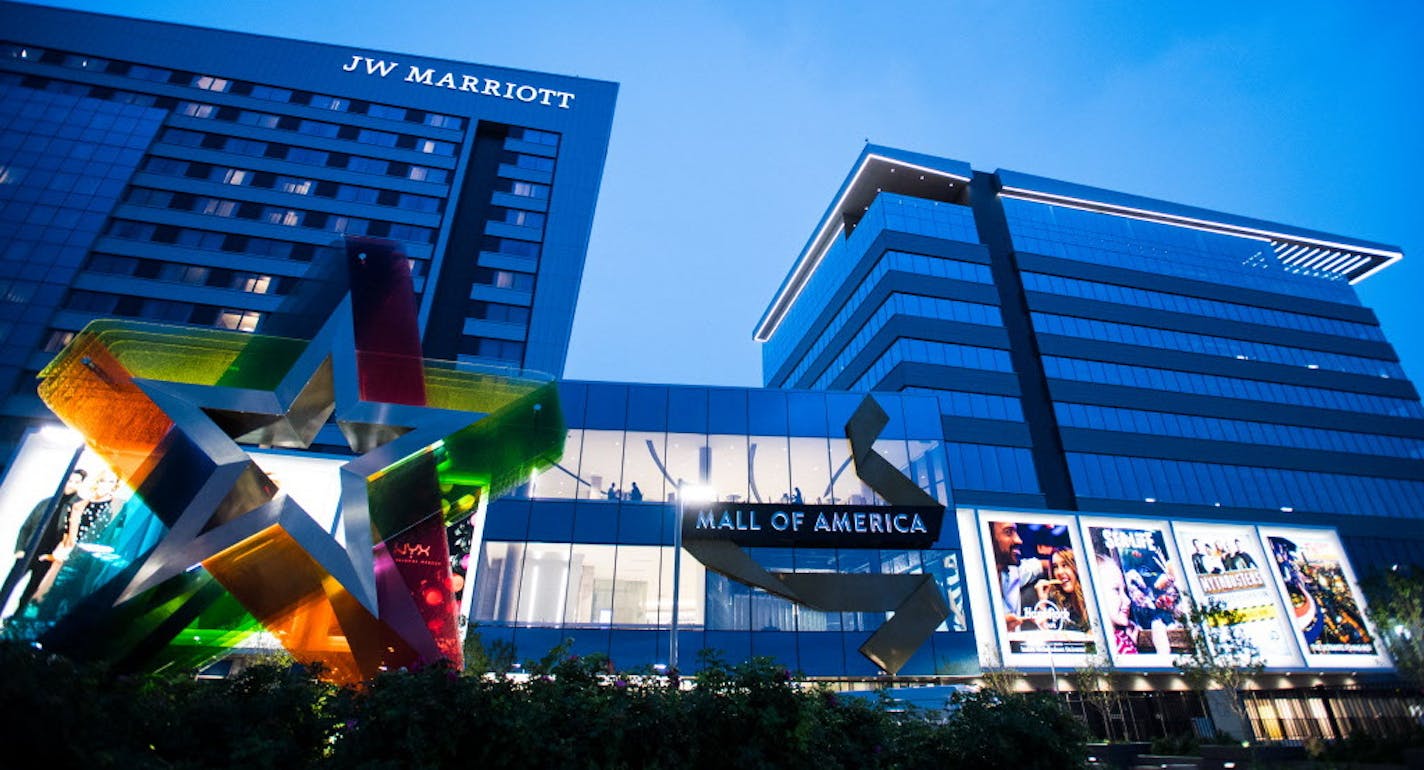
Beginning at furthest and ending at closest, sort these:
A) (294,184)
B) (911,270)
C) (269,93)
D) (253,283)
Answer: (269,93), (911,270), (294,184), (253,283)

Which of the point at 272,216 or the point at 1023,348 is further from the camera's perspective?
the point at 1023,348

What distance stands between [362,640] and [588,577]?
15685 millimetres

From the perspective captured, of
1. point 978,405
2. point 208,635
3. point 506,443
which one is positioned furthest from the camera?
point 978,405

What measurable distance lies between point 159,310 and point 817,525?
53975mm

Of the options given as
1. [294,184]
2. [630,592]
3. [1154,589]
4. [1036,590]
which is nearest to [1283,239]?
[1154,589]

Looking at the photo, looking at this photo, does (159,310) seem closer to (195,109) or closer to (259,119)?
(259,119)

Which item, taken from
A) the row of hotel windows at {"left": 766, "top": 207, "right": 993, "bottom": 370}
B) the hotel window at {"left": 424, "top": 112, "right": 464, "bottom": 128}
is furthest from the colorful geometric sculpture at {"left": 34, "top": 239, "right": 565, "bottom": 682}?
the hotel window at {"left": 424, "top": 112, "right": 464, "bottom": 128}

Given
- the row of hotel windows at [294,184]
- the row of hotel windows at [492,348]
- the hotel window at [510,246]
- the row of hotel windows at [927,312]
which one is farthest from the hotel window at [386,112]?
the row of hotel windows at [927,312]

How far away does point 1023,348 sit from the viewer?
56.8 meters

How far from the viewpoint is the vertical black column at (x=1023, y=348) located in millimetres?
51438

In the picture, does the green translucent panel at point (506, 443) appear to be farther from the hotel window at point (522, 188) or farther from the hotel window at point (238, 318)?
the hotel window at point (522, 188)

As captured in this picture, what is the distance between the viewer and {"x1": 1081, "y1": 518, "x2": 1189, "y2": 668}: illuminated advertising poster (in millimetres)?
34062

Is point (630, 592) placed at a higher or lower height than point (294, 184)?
lower

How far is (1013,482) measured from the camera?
162 feet
